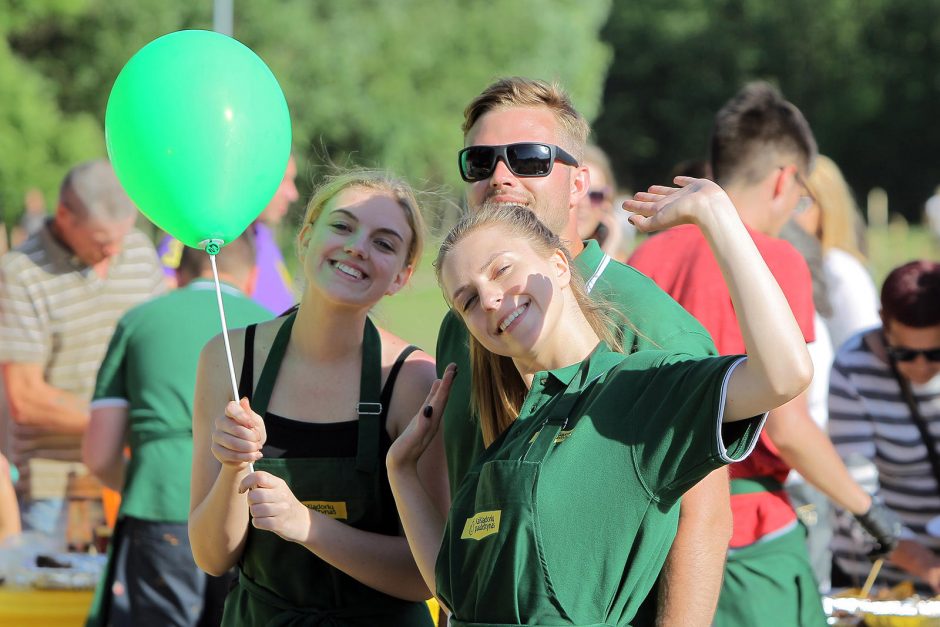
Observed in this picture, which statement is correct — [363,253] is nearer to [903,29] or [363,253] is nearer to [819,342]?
[819,342]

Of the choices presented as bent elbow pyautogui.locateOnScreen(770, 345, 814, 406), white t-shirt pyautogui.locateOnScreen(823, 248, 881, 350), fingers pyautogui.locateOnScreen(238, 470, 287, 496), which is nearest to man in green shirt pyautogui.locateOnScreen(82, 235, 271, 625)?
fingers pyautogui.locateOnScreen(238, 470, 287, 496)

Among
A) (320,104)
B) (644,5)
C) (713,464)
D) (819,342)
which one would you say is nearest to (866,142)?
(644,5)

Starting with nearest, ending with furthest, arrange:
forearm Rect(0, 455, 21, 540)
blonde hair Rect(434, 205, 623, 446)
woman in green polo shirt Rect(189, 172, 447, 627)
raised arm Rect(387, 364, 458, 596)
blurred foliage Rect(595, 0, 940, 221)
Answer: blonde hair Rect(434, 205, 623, 446), raised arm Rect(387, 364, 458, 596), woman in green polo shirt Rect(189, 172, 447, 627), forearm Rect(0, 455, 21, 540), blurred foliage Rect(595, 0, 940, 221)

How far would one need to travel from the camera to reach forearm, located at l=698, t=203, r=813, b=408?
1.88m

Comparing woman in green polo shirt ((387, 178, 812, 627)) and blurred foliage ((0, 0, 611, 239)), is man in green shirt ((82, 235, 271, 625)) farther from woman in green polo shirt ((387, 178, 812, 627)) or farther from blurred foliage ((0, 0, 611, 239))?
blurred foliage ((0, 0, 611, 239))

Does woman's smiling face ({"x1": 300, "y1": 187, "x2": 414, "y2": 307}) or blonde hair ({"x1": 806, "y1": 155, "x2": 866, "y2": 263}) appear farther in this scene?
blonde hair ({"x1": 806, "y1": 155, "x2": 866, "y2": 263})

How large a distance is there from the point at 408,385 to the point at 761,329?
105 cm

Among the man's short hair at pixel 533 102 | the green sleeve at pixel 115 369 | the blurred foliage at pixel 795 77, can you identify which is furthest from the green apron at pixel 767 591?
the blurred foliage at pixel 795 77

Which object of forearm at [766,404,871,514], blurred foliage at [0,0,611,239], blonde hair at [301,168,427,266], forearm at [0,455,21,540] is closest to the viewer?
blonde hair at [301,168,427,266]

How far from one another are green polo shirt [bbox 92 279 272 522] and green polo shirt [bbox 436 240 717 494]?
162 centimetres

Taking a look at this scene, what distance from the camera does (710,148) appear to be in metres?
4.01

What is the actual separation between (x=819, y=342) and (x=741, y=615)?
5.94 ft

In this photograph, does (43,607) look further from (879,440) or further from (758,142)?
(879,440)

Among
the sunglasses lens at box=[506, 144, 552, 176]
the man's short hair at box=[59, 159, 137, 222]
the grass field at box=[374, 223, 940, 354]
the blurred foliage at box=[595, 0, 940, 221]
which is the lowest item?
the sunglasses lens at box=[506, 144, 552, 176]
